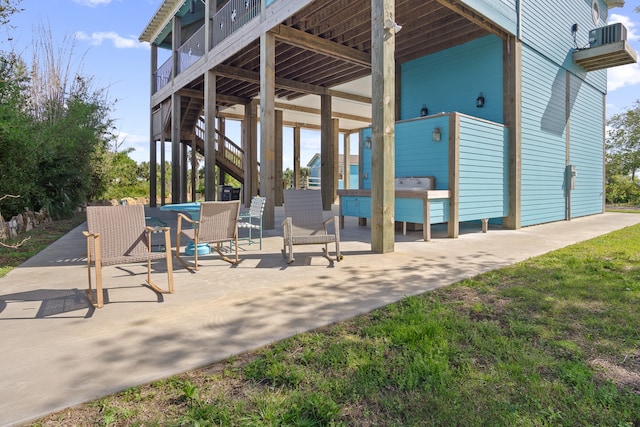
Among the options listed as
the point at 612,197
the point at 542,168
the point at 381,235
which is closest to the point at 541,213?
the point at 542,168

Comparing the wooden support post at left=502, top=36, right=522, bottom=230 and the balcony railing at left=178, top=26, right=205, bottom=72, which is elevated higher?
the balcony railing at left=178, top=26, right=205, bottom=72

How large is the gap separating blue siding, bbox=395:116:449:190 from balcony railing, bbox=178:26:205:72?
6.19 meters

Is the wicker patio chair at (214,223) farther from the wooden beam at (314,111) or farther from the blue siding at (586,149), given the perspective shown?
the wooden beam at (314,111)

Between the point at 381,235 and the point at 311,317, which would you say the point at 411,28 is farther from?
the point at 311,317

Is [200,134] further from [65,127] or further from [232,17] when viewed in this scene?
[232,17]

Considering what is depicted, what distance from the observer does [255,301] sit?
2971mm

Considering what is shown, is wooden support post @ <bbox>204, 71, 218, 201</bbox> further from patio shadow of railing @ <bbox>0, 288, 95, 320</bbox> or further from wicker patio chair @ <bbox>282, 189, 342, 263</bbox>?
patio shadow of railing @ <bbox>0, 288, 95, 320</bbox>

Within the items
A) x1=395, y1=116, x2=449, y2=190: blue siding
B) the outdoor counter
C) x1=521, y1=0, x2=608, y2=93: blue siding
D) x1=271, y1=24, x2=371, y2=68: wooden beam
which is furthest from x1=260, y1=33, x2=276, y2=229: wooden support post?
x1=521, y1=0, x2=608, y2=93: blue siding

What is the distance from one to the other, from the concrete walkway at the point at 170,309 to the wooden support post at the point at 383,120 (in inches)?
22.0

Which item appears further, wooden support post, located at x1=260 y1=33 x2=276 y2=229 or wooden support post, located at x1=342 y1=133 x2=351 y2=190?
wooden support post, located at x1=342 y1=133 x2=351 y2=190

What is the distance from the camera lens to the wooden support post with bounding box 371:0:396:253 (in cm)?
487

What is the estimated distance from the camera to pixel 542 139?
8.77m

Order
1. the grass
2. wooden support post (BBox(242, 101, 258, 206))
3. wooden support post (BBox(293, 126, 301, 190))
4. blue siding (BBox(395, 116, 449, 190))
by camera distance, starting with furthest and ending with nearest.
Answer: wooden support post (BBox(293, 126, 301, 190)) → wooden support post (BBox(242, 101, 258, 206)) → blue siding (BBox(395, 116, 449, 190)) → the grass

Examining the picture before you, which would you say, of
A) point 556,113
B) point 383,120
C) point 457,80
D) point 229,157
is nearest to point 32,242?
point 383,120
